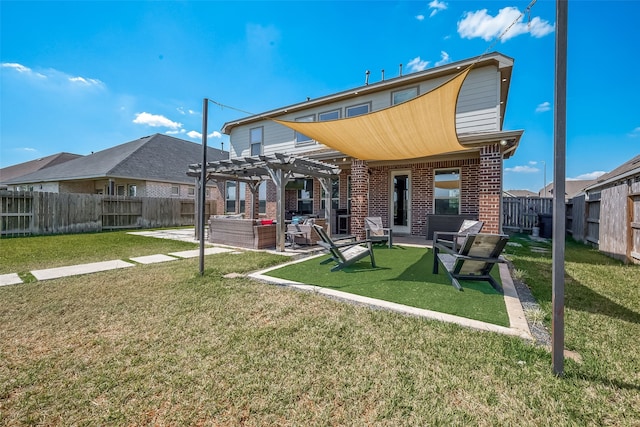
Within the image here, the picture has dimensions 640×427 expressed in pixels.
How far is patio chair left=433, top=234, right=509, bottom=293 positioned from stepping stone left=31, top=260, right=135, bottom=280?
21.0ft

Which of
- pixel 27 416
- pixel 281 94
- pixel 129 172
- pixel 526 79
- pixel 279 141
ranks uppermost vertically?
pixel 281 94

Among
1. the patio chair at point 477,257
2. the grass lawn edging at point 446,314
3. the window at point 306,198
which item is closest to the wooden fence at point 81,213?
the window at point 306,198

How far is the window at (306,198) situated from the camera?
44.3 ft

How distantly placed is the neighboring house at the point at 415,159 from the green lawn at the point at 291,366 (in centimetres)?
400

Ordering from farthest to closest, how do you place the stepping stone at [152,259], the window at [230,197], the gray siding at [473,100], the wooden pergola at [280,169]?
the window at [230,197] < the gray siding at [473,100] < the wooden pergola at [280,169] < the stepping stone at [152,259]

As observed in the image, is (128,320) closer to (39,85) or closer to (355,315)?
(355,315)

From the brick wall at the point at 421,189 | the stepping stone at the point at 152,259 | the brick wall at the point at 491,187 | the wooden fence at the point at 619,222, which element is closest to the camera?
the wooden fence at the point at 619,222

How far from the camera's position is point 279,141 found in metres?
13.5

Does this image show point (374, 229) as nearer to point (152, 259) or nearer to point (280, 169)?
point (280, 169)

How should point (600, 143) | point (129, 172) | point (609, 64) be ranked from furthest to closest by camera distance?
point (600, 143), point (129, 172), point (609, 64)

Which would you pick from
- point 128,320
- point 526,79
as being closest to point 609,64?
point 526,79

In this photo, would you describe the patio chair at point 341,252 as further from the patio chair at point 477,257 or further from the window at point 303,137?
the window at point 303,137

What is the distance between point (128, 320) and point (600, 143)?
29.9m

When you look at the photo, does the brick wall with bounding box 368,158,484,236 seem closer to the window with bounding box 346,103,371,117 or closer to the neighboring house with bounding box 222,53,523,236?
the neighboring house with bounding box 222,53,523,236
